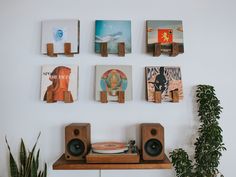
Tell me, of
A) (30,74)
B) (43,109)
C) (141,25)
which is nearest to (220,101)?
(141,25)

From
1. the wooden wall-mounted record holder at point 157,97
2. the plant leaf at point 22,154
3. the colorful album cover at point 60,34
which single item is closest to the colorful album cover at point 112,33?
the colorful album cover at point 60,34

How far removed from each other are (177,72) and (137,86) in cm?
32

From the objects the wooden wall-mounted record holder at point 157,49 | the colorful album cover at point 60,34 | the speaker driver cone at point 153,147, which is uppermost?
the colorful album cover at point 60,34

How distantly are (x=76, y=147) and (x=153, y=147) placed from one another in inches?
20.8

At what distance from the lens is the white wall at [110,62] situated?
1.70 metres

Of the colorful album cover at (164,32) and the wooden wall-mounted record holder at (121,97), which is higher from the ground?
the colorful album cover at (164,32)

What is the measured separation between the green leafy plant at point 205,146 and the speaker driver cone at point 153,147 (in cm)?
13

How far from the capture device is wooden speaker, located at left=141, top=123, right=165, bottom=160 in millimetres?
1499

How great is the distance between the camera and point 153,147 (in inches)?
60.0

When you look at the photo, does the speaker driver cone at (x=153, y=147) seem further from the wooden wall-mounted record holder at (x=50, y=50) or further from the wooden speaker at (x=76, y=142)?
the wooden wall-mounted record holder at (x=50, y=50)

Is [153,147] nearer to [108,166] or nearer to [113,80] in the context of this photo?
[108,166]

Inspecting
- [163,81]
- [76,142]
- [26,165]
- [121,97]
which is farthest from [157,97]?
[26,165]

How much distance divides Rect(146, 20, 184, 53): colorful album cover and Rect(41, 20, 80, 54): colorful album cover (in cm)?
55

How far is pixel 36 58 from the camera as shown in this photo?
173cm
